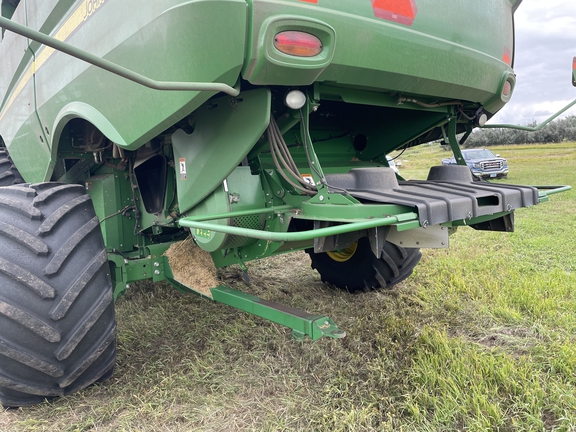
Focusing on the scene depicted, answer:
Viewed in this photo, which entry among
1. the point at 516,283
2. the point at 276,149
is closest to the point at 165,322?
the point at 276,149

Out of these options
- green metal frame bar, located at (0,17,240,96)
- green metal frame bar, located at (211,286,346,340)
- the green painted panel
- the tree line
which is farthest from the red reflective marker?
the tree line

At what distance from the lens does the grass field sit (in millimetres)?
1947

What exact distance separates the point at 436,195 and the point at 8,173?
10.2 ft

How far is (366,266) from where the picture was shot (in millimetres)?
3367

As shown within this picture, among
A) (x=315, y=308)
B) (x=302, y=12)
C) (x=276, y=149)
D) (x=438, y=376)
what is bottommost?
(x=315, y=308)

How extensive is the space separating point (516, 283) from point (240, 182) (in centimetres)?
254

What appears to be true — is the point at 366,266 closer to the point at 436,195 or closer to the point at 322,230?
the point at 436,195

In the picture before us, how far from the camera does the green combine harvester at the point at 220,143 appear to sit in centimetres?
167

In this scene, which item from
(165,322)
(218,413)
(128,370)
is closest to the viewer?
(218,413)

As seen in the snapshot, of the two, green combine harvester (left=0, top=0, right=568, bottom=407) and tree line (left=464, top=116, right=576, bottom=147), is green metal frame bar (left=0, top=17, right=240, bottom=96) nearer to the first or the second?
green combine harvester (left=0, top=0, right=568, bottom=407)

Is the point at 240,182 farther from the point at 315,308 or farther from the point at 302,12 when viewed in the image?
the point at 315,308

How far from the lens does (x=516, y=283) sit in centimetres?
350

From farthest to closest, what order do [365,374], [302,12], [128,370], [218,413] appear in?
1. [128,370]
2. [365,374]
3. [218,413]
4. [302,12]

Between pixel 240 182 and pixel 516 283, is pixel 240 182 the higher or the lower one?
the higher one
